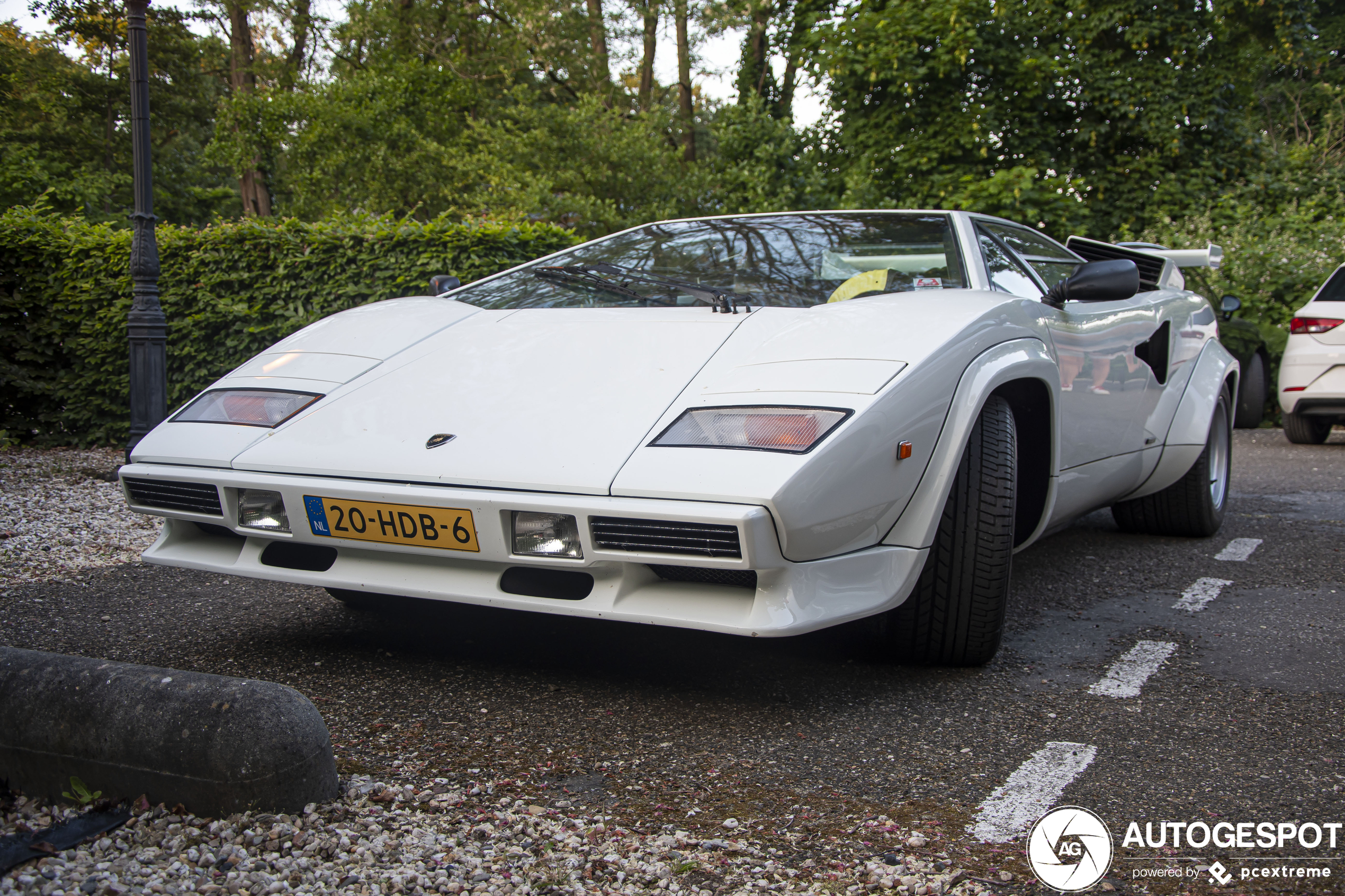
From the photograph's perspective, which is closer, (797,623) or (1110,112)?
(797,623)

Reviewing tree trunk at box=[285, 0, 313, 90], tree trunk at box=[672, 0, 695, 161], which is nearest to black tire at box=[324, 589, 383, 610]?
tree trunk at box=[672, 0, 695, 161]

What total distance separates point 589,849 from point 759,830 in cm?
28

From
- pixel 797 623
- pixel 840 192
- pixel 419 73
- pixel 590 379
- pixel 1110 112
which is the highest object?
pixel 419 73

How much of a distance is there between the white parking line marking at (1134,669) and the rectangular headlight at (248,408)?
79.3 inches

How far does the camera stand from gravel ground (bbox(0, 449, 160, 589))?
13.0ft

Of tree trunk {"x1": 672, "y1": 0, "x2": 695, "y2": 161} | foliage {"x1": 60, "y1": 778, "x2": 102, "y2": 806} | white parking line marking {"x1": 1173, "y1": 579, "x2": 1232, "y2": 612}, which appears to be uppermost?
tree trunk {"x1": 672, "y1": 0, "x2": 695, "y2": 161}

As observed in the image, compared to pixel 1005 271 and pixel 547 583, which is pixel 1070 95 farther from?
pixel 547 583

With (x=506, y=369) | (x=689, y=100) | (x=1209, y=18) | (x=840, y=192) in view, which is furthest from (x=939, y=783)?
(x=689, y=100)

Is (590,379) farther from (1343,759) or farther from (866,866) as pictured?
(1343,759)

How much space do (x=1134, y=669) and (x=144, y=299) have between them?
17.7 feet

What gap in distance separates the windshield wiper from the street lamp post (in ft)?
11.3

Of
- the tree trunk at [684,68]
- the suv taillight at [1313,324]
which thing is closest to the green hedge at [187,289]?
the suv taillight at [1313,324]

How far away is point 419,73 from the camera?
16.3 metres
